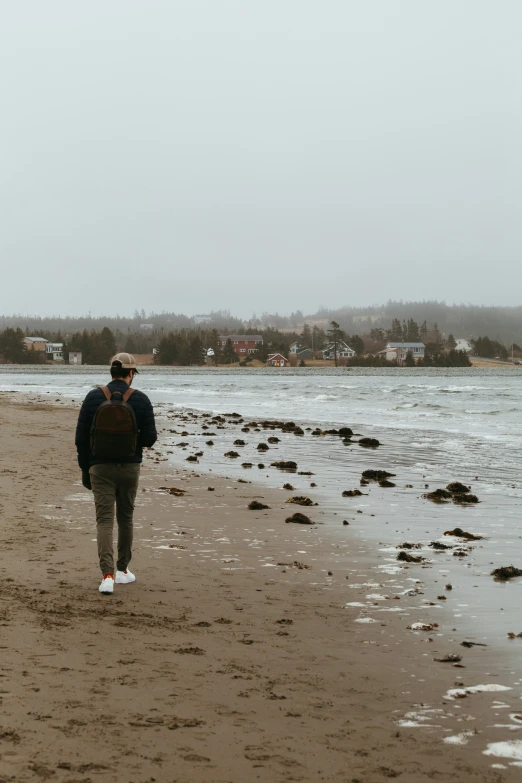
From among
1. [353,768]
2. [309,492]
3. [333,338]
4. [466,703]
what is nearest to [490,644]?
[466,703]

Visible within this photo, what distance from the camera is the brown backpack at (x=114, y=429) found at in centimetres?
632

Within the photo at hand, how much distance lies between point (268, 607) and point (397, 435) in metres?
18.7

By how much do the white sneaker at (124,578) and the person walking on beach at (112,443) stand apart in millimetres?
10

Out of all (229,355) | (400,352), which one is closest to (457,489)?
(229,355)

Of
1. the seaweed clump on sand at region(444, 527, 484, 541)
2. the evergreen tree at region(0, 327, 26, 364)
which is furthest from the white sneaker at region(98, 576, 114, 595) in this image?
the evergreen tree at region(0, 327, 26, 364)

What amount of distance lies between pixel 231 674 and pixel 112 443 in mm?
2383

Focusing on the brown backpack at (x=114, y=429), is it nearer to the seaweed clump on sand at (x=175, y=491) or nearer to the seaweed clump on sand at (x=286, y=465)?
the seaweed clump on sand at (x=175, y=491)

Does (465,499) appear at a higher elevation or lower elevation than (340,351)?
lower

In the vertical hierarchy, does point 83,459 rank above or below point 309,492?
above

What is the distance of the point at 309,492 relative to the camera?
12484 mm

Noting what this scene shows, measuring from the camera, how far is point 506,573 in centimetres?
716

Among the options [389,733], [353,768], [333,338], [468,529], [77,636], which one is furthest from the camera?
[333,338]

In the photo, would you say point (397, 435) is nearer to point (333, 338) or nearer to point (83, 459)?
point (83, 459)

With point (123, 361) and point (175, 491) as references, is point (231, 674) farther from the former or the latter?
point (175, 491)
